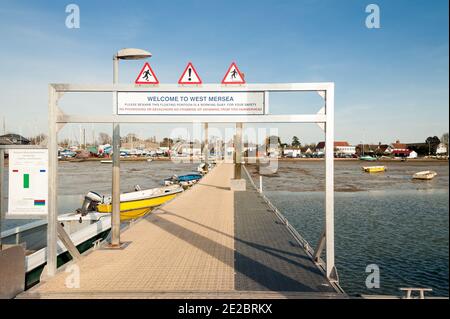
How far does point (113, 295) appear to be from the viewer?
17.2 feet

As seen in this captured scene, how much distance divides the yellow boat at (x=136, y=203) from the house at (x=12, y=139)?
11.2 meters

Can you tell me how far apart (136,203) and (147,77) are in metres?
13.4

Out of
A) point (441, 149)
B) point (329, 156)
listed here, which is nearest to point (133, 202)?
point (329, 156)

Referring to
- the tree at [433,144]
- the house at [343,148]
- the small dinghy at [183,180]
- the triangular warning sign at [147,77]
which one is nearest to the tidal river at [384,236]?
the triangular warning sign at [147,77]

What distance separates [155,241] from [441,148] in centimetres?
13545

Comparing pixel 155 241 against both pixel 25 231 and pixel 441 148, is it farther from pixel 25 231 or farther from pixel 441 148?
pixel 441 148

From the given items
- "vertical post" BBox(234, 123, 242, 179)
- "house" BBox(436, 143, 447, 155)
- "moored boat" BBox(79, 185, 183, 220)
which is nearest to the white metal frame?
"moored boat" BBox(79, 185, 183, 220)

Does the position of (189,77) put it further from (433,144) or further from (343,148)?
(343,148)

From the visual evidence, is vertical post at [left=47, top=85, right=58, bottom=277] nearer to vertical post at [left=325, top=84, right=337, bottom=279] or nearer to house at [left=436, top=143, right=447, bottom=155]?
vertical post at [left=325, top=84, right=337, bottom=279]

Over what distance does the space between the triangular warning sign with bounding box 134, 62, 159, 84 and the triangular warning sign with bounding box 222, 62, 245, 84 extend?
139cm

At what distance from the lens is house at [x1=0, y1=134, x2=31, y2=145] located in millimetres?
6719

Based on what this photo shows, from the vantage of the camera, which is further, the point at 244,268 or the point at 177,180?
the point at 177,180

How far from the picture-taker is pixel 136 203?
18812mm
